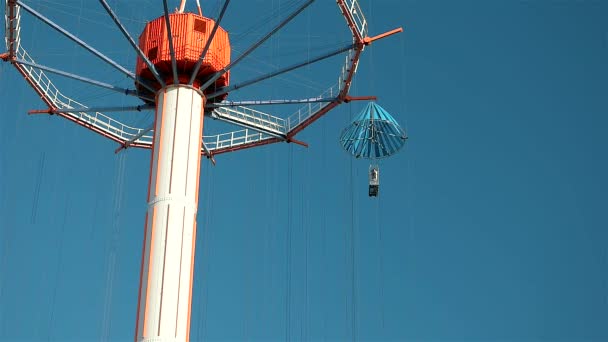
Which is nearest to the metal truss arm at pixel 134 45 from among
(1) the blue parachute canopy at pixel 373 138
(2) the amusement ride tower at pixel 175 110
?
(2) the amusement ride tower at pixel 175 110

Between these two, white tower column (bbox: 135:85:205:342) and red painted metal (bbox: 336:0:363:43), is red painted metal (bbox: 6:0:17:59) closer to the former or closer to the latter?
white tower column (bbox: 135:85:205:342)

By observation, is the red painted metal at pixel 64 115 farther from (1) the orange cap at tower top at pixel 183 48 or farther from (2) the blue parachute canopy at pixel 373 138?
(2) the blue parachute canopy at pixel 373 138

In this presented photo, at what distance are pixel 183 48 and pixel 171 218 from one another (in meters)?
8.56

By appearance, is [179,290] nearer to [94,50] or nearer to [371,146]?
[94,50]

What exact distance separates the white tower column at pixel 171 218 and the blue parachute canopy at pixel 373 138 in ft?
51.7

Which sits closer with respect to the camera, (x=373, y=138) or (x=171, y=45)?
(x=171, y=45)

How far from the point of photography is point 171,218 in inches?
1994

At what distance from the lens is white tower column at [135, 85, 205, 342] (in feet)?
160

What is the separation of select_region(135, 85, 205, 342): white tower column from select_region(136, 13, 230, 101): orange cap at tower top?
1.05 metres

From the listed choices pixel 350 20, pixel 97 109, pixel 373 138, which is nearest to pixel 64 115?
pixel 97 109

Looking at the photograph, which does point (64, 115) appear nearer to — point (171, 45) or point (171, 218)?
point (171, 45)

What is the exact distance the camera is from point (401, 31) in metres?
54.2

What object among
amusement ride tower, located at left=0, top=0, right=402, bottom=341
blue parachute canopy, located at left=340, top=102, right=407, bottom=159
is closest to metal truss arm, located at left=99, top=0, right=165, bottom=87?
amusement ride tower, located at left=0, top=0, right=402, bottom=341

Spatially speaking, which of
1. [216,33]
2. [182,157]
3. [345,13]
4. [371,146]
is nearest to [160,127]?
[182,157]
